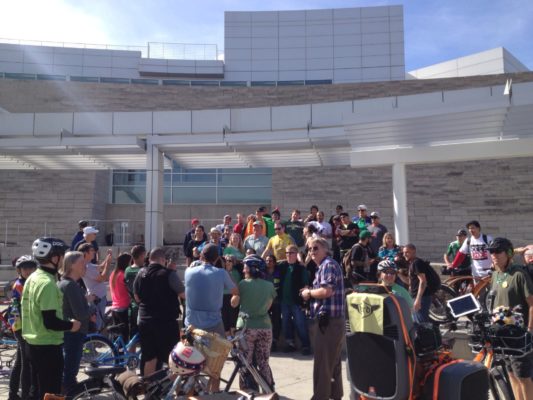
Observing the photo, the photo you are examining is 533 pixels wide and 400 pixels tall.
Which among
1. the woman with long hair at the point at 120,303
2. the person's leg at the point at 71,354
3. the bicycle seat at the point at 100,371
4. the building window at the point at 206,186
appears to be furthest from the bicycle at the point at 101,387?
the building window at the point at 206,186

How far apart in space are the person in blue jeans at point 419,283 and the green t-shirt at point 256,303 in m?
2.81

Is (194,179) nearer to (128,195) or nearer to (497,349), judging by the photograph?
(128,195)

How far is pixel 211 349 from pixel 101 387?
1.09 metres

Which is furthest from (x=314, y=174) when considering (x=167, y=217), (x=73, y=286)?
(x=73, y=286)

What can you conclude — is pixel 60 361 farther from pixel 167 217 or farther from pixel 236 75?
pixel 236 75

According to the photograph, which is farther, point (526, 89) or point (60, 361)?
point (526, 89)

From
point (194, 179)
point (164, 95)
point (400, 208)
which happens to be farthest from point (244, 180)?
point (400, 208)

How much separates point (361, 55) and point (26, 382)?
3853 centimetres

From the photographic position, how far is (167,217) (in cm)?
2400

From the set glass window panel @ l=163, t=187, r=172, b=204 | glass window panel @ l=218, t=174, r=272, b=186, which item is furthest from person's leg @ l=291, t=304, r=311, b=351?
glass window panel @ l=163, t=187, r=172, b=204

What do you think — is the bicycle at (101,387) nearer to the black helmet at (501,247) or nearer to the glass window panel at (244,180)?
the black helmet at (501,247)

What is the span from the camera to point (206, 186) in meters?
25.1

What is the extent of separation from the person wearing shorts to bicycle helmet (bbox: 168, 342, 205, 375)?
4.76 feet

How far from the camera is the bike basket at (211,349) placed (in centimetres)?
420
